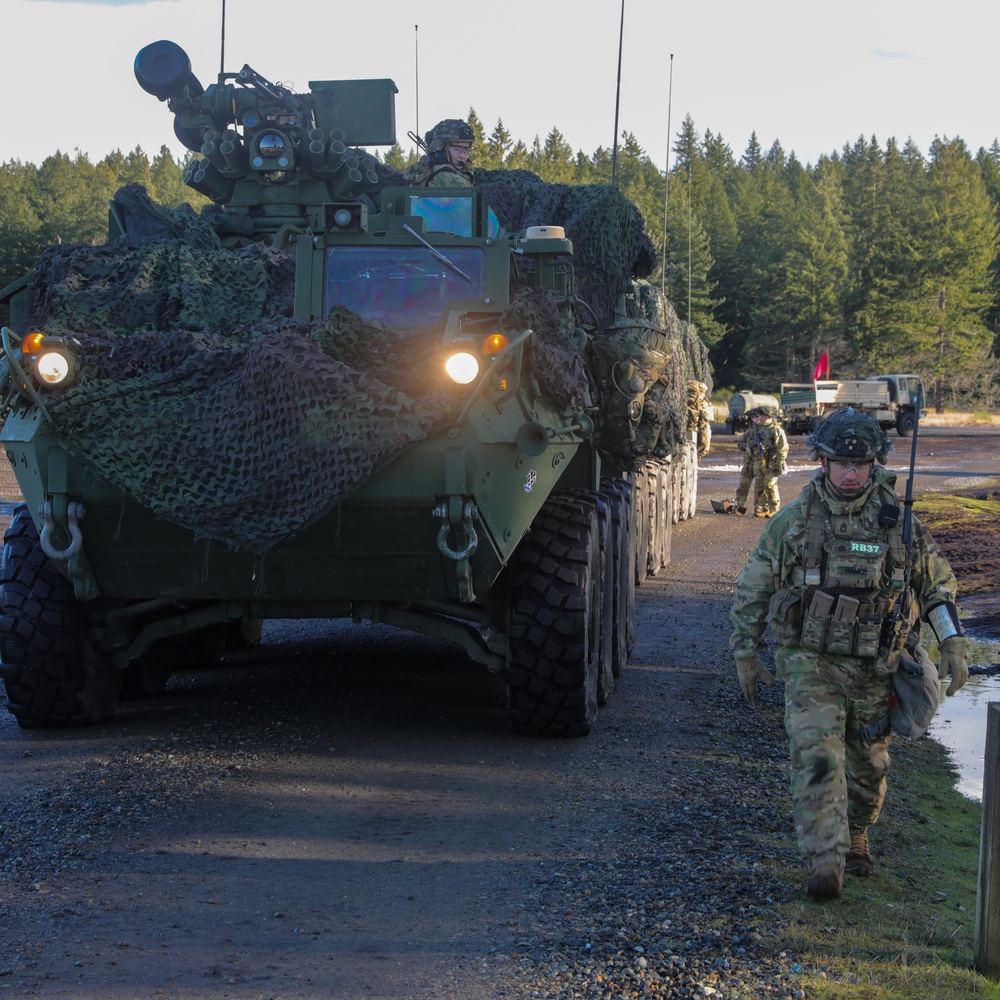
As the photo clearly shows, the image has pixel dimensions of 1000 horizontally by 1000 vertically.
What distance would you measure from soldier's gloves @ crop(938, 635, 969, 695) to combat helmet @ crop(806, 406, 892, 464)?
650mm

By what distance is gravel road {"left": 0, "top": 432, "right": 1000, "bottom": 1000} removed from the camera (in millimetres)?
4258

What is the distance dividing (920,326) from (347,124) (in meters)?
61.3

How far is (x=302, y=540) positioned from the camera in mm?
6328

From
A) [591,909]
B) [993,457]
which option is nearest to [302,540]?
[591,909]

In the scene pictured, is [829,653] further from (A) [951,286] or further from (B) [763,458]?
(A) [951,286]

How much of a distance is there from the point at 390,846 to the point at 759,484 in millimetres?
14761

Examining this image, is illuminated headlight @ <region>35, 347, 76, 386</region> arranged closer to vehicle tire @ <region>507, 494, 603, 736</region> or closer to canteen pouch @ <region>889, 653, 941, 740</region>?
vehicle tire @ <region>507, 494, 603, 736</region>

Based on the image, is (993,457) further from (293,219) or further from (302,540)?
(302,540)

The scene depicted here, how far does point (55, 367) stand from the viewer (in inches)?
247

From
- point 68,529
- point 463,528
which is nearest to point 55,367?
point 68,529

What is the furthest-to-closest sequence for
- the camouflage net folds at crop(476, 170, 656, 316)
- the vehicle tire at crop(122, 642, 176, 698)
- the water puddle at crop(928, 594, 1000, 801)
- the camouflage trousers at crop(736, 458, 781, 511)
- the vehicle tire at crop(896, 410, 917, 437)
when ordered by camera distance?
the vehicle tire at crop(896, 410, 917, 437) → the camouflage trousers at crop(736, 458, 781, 511) → the camouflage net folds at crop(476, 170, 656, 316) → the vehicle tire at crop(122, 642, 176, 698) → the water puddle at crop(928, 594, 1000, 801)

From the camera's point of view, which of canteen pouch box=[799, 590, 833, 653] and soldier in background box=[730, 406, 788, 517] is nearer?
canteen pouch box=[799, 590, 833, 653]

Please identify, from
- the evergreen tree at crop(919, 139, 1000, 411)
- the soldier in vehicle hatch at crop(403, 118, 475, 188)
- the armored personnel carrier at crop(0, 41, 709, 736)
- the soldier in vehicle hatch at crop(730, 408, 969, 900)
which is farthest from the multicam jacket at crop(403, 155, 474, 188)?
the evergreen tree at crop(919, 139, 1000, 411)

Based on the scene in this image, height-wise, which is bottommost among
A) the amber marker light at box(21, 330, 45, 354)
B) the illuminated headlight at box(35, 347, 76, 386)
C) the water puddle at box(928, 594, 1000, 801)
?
the water puddle at box(928, 594, 1000, 801)
